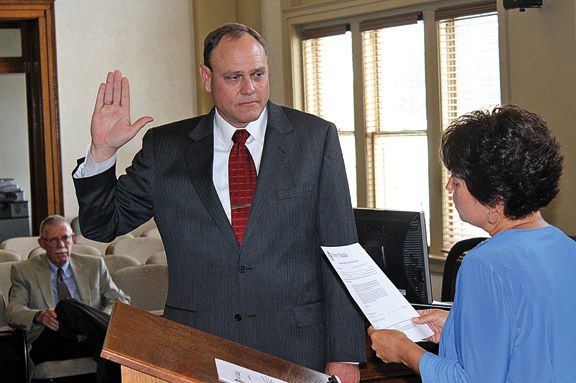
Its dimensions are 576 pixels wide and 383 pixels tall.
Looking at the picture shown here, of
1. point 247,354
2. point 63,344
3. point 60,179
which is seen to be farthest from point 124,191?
point 60,179

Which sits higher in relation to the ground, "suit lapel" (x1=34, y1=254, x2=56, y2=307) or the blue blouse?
the blue blouse

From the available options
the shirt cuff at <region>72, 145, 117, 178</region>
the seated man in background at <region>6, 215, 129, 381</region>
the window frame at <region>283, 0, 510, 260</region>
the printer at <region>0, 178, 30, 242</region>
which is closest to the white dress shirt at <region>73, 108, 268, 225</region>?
the shirt cuff at <region>72, 145, 117, 178</region>

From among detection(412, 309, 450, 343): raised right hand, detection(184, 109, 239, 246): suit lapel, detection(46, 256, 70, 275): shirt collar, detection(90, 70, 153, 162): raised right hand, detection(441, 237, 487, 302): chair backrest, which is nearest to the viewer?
detection(412, 309, 450, 343): raised right hand

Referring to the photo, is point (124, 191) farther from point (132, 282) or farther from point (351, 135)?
point (351, 135)

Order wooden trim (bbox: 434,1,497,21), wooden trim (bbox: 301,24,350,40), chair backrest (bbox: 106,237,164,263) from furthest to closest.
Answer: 1. wooden trim (bbox: 301,24,350,40)
2. chair backrest (bbox: 106,237,164,263)
3. wooden trim (bbox: 434,1,497,21)

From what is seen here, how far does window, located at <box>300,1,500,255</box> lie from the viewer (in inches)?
236

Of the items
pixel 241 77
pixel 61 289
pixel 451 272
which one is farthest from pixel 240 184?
pixel 61 289

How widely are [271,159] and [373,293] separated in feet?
2.05

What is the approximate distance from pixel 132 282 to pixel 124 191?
2702 mm

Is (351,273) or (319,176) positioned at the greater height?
(319,176)

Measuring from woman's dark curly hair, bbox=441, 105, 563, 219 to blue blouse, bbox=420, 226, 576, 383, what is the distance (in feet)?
0.32

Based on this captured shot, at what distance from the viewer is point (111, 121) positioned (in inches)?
79.0

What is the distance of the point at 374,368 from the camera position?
2850 mm

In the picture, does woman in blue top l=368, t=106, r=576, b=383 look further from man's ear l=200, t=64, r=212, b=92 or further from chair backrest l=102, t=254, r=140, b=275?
chair backrest l=102, t=254, r=140, b=275
